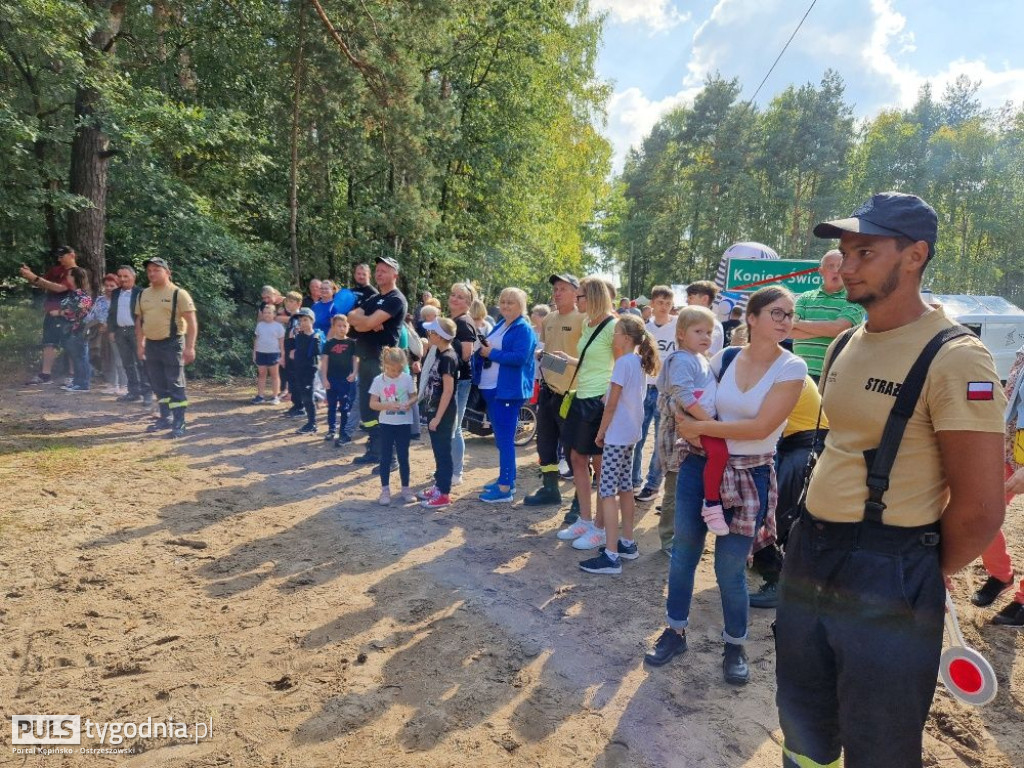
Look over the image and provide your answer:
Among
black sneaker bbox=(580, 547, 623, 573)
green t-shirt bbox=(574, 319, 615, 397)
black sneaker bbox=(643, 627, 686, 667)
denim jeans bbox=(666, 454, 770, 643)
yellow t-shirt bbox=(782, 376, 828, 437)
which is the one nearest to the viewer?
denim jeans bbox=(666, 454, 770, 643)

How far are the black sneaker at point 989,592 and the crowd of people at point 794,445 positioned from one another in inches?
0.7

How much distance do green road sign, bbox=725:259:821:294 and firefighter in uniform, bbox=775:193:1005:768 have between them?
9939 millimetres

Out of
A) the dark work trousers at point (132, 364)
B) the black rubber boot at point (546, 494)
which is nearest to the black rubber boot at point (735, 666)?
the black rubber boot at point (546, 494)

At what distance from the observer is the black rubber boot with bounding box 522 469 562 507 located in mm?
5906

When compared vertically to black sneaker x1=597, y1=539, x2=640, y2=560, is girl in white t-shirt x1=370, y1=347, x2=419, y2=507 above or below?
above

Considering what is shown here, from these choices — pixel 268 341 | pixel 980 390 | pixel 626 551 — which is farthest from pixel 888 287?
pixel 268 341

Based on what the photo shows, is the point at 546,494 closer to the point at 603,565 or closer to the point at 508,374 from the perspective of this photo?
the point at 508,374

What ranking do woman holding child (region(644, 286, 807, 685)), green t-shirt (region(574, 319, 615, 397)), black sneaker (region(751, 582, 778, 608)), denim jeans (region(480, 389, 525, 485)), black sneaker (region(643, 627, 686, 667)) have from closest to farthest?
woman holding child (region(644, 286, 807, 685)) → black sneaker (region(643, 627, 686, 667)) → black sneaker (region(751, 582, 778, 608)) → green t-shirt (region(574, 319, 615, 397)) → denim jeans (region(480, 389, 525, 485))

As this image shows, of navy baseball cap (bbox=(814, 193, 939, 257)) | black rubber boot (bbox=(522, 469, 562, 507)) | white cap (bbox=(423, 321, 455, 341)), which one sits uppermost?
navy baseball cap (bbox=(814, 193, 939, 257))

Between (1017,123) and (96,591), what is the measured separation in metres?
45.1

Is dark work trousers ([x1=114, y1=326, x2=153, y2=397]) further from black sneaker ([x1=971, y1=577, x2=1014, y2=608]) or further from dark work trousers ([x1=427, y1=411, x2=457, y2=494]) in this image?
black sneaker ([x1=971, y1=577, x2=1014, y2=608])

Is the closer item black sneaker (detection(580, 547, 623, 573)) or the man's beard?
the man's beard

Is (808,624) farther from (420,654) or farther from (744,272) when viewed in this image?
(744,272)

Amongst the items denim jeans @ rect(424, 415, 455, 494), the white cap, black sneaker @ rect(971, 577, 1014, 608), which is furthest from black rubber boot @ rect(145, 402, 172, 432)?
black sneaker @ rect(971, 577, 1014, 608)
